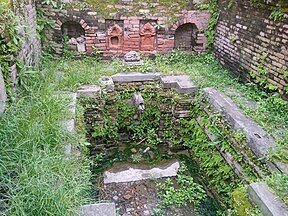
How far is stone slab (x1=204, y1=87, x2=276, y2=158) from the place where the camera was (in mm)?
3539

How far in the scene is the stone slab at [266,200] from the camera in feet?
8.62

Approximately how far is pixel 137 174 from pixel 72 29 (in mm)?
3883

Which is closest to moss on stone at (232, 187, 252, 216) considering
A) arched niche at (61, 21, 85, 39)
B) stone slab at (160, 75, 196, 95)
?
stone slab at (160, 75, 196, 95)

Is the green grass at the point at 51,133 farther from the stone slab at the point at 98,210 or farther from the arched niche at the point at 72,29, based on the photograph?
the arched niche at the point at 72,29

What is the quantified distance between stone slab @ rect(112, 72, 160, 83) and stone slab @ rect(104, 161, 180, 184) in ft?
5.65

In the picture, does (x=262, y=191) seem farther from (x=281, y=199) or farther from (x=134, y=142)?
(x=134, y=142)

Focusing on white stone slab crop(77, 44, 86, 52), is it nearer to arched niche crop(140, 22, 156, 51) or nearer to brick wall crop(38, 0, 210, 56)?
brick wall crop(38, 0, 210, 56)

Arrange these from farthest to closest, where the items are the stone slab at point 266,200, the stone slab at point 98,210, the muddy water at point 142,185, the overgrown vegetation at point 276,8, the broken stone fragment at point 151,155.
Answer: the broken stone fragment at point 151,155
the overgrown vegetation at point 276,8
the muddy water at point 142,185
the stone slab at point 266,200
the stone slab at point 98,210

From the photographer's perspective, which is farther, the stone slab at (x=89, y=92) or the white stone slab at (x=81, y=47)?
the white stone slab at (x=81, y=47)

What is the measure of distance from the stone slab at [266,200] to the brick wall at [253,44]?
2156 millimetres

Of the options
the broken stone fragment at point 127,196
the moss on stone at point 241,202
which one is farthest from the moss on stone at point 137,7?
the moss on stone at point 241,202

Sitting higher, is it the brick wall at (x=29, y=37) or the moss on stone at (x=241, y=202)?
the brick wall at (x=29, y=37)

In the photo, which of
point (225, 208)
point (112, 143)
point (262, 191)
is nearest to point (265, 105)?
point (225, 208)

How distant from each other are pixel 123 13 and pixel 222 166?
4.01m
